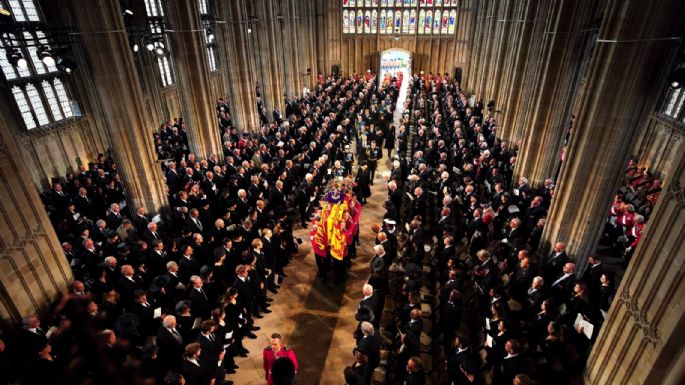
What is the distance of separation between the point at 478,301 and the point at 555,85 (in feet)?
23.1

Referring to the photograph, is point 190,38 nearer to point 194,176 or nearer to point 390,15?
point 194,176

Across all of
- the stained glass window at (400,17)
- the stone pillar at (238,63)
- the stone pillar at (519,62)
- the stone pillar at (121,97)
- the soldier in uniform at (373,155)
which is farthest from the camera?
the stained glass window at (400,17)

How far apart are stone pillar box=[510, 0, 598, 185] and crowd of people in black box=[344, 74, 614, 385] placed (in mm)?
800

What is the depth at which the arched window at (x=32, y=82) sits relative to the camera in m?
11.9

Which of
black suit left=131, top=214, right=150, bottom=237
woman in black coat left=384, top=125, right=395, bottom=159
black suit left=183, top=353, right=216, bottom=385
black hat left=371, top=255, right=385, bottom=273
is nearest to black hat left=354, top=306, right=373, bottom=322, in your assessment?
black hat left=371, top=255, right=385, bottom=273

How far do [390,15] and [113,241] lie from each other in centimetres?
3072

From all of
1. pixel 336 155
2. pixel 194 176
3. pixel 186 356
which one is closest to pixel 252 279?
pixel 186 356

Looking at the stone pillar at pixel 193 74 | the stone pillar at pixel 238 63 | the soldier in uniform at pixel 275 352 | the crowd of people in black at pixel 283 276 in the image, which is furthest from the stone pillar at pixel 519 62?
the soldier in uniform at pixel 275 352

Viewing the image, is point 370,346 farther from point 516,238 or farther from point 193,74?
point 193,74

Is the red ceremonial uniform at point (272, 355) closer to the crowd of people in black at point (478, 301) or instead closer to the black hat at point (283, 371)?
the black hat at point (283, 371)

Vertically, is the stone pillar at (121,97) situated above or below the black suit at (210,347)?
above

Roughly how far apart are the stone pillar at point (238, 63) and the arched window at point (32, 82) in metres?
6.33

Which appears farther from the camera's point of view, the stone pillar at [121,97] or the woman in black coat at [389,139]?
the woman in black coat at [389,139]

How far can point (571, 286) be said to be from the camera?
7.03m
